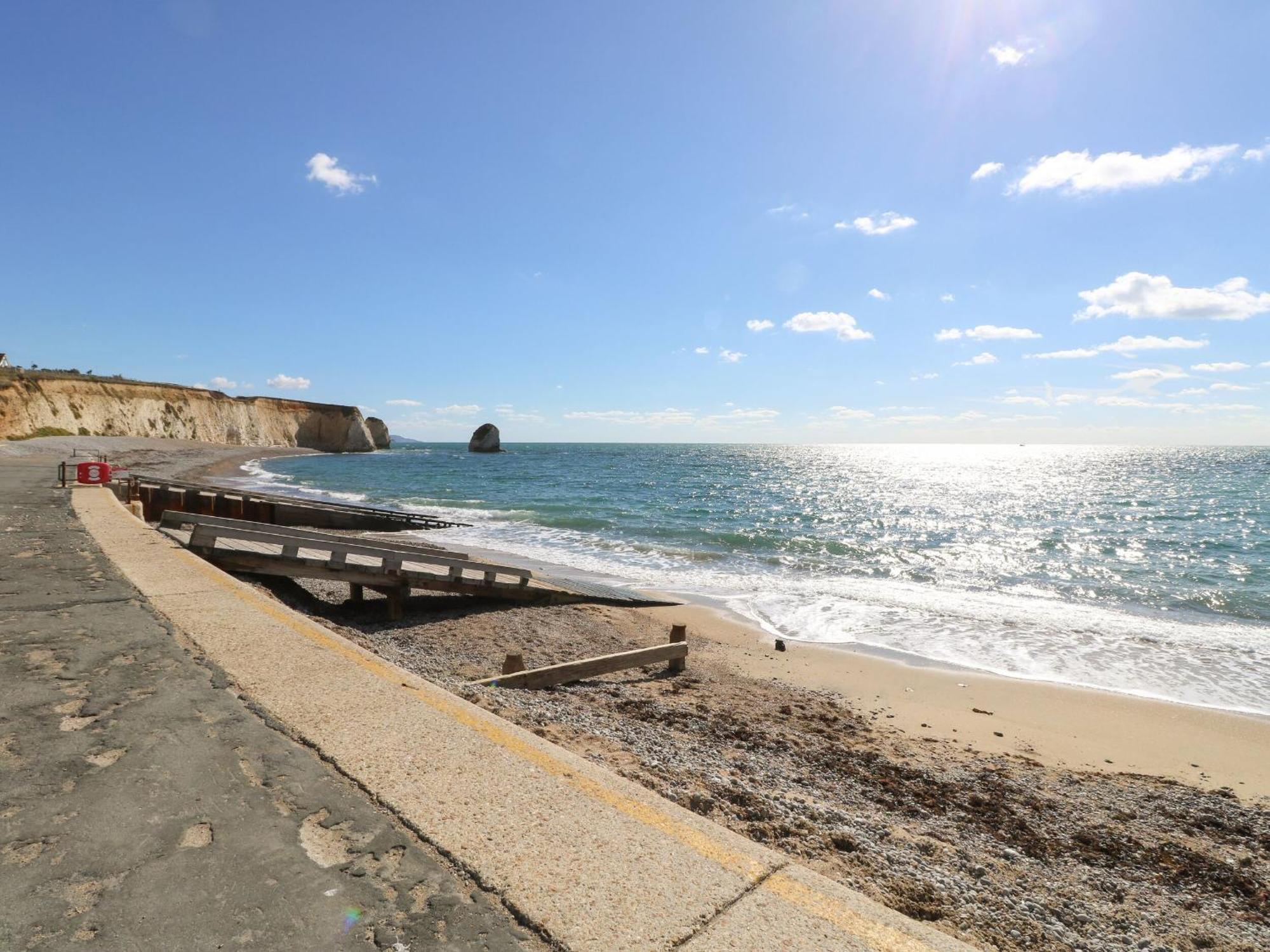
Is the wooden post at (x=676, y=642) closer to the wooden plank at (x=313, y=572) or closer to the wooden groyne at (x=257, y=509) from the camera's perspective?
the wooden plank at (x=313, y=572)

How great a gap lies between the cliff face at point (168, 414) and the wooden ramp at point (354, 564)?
4813cm

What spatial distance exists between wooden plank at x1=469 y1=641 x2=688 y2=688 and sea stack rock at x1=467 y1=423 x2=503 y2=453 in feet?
385

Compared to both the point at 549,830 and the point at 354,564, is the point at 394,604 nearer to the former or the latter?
the point at 354,564

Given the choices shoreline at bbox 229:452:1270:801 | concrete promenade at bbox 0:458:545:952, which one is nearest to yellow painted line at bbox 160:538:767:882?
concrete promenade at bbox 0:458:545:952

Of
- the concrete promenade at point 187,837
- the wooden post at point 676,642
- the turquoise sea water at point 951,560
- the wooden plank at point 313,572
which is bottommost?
the turquoise sea water at point 951,560

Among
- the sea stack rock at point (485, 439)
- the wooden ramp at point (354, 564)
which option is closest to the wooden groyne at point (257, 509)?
the wooden ramp at point (354, 564)

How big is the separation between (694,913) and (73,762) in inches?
118

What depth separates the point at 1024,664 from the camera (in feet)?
34.6

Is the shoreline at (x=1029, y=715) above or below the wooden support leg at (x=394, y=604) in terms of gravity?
below

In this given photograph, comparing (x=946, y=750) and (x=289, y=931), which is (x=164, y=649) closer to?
(x=289, y=931)

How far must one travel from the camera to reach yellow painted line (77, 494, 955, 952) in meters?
2.34

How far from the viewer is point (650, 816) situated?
3.00m

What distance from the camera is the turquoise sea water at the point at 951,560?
11.4m

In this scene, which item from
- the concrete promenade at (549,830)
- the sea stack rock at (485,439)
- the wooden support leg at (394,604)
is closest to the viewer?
the concrete promenade at (549,830)
